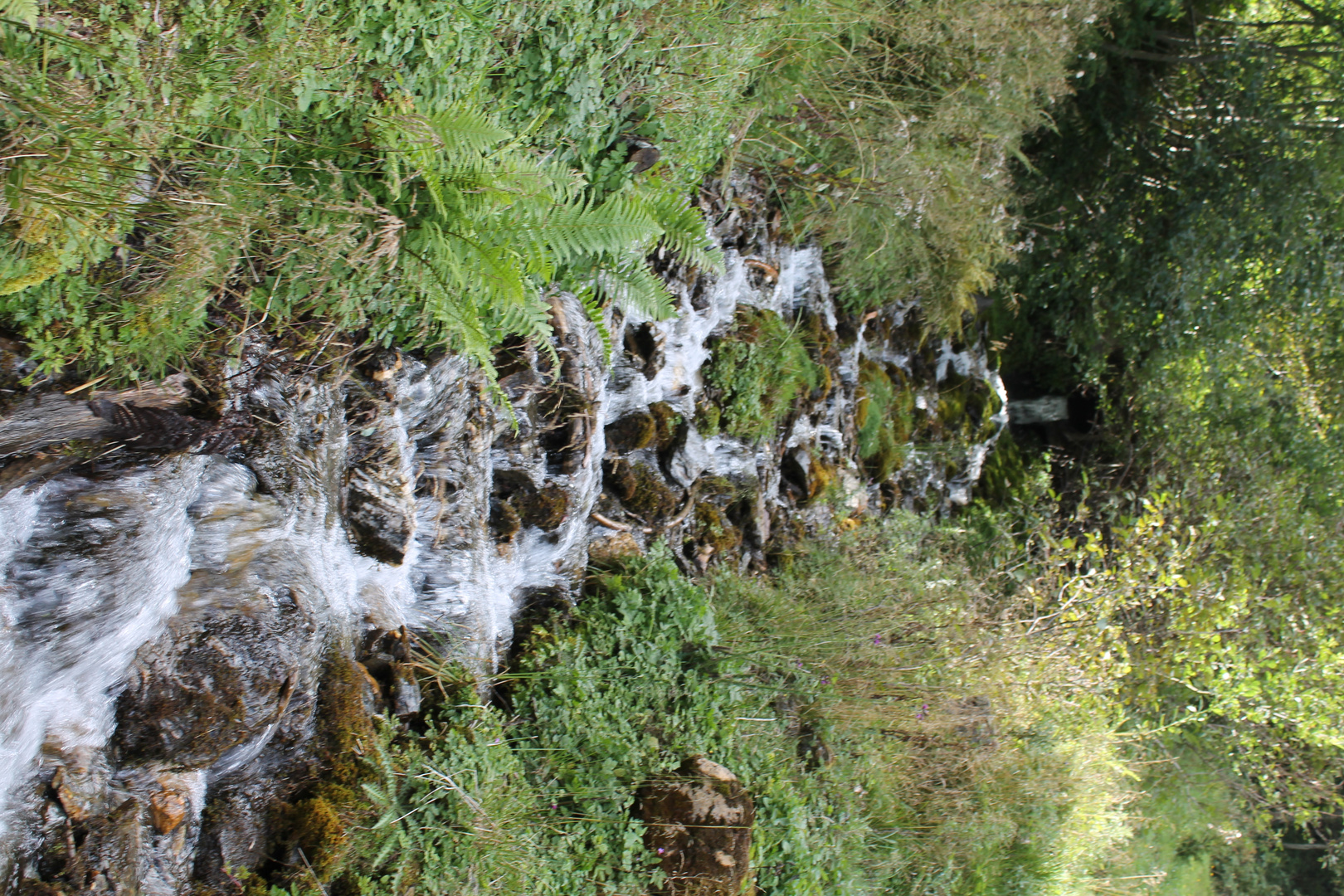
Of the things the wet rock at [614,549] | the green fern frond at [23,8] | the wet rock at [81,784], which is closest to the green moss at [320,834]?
the wet rock at [81,784]

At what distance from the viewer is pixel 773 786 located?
14.2 ft

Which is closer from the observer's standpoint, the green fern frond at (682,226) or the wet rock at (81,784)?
the wet rock at (81,784)

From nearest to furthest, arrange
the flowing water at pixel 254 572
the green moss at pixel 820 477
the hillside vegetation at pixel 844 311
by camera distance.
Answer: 1. the flowing water at pixel 254 572
2. the hillside vegetation at pixel 844 311
3. the green moss at pixel 820 477

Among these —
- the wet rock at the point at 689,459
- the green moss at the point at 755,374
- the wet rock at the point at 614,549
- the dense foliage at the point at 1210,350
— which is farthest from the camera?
the dense foliage at the point at 1210,350

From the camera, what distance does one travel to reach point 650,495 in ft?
16.1

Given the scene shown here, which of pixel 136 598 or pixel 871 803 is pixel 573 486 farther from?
pixel 871 803

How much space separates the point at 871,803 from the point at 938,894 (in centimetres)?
89

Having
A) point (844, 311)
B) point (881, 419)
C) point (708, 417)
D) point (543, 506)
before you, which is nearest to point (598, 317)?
point (543, 506)

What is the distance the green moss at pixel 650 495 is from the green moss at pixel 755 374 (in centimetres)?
58

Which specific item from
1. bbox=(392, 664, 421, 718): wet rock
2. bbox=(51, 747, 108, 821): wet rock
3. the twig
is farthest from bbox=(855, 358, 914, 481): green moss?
bbox=(51, 747, 108, 821): wet rock

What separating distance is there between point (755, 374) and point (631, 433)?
1225 millimetres

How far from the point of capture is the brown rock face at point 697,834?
12.2 ft

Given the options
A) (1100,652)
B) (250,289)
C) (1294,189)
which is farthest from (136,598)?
(1294,189)

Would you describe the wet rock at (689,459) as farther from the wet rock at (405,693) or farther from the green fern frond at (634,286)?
the wet rock at (405,693)
